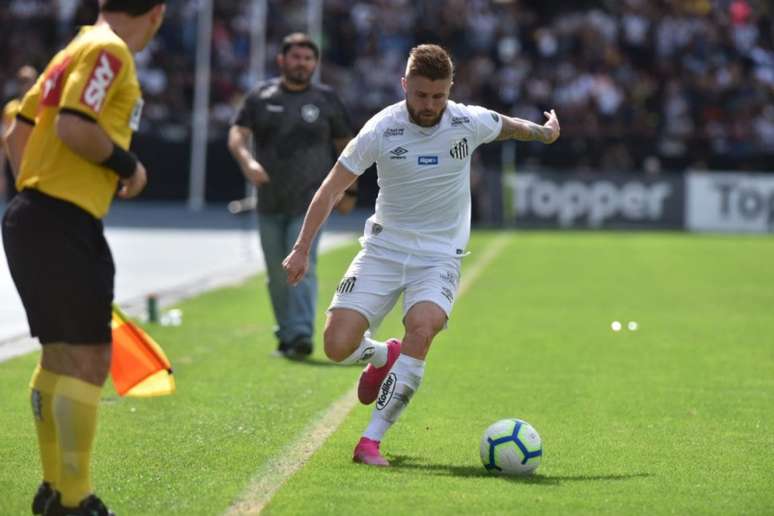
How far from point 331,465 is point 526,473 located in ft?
3.05

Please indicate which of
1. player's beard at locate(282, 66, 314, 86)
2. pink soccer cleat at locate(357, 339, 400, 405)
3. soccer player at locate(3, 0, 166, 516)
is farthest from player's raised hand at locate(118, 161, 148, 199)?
player's beard at locate(282, 66, 314, 86)

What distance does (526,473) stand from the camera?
7.40 meters

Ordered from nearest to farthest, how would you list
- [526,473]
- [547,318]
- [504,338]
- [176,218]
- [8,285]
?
[526,473] → [504,338] → [547,318] → [8,285] → [176,218]

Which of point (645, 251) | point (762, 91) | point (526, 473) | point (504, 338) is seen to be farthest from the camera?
point (762, 91)

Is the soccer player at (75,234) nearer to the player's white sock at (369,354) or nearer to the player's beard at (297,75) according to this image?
the player's white sock at (369,354)

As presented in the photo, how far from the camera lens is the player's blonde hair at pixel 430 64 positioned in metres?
7.43

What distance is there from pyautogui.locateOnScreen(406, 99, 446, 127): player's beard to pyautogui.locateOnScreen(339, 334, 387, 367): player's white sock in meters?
1.20

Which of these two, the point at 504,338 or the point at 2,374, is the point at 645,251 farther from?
the point at 2,374

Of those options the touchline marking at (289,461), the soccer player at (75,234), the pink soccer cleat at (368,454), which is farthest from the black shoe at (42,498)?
the pink soccer cleat at (368,454)

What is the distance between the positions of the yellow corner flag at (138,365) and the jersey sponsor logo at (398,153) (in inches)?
70.4

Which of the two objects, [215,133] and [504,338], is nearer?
[504,338]

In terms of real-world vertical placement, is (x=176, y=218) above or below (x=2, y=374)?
below

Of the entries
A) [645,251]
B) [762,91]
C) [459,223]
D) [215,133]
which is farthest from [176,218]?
[459,223]

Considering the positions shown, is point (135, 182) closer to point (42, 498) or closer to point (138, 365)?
point (138, 365)
